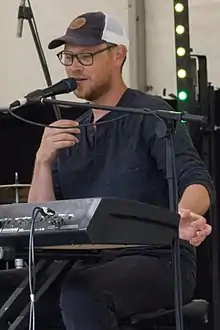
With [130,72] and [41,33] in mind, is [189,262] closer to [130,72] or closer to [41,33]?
[130,72]

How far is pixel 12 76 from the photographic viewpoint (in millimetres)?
4180

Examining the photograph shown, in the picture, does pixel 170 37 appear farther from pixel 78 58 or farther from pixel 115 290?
pixel 115 290

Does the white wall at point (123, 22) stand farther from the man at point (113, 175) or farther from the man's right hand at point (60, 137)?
the man's right hand at point (60, 137)

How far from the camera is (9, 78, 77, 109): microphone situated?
1.49m

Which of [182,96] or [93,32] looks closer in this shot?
[93,32]

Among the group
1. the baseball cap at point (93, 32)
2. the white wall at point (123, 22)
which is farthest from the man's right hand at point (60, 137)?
the white wall at point (123, 22)

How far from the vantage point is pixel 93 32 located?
2.01 m

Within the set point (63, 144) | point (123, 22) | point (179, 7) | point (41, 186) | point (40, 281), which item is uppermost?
point (179, 7)

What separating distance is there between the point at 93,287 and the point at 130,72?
2.54 metres

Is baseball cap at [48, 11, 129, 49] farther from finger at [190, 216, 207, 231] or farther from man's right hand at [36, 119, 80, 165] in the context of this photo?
finger at [190, 216, 207, 231]

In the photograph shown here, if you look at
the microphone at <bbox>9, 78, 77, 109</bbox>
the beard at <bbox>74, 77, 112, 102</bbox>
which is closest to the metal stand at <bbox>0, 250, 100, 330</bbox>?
the microphone at <bbox>9, 78, 77, 109</bbox>

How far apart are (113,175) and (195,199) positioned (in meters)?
0.27

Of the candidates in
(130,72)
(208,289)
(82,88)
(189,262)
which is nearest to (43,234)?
(189,262)

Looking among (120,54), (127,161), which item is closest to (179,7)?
(120,54)
